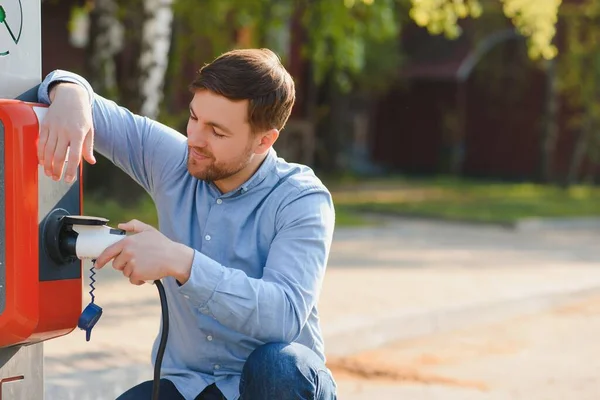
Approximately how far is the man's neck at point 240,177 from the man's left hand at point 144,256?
412 millimetres

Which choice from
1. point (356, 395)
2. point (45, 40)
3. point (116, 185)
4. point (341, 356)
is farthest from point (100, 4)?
point (356, 395)

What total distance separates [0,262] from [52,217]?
16cm

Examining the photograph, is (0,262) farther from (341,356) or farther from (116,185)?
(116,185)

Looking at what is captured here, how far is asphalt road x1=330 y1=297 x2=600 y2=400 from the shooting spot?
17.9ft

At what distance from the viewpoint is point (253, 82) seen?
8.42ft

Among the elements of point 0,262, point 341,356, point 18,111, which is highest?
point 18,111

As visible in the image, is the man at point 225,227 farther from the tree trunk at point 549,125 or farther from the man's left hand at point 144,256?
the tree trunk at point 549,125

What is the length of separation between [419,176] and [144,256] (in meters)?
24.6

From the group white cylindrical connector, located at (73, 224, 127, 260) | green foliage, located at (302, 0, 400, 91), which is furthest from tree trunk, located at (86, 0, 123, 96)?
white cylindrical connector, located at (73, 224, 127, 260)

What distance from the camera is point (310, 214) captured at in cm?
272

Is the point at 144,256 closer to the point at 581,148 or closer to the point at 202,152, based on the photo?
the point at 202,152

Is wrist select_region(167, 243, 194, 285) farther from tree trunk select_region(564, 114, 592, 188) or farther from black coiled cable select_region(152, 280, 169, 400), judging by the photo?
tree trunk select_region(564, 114, 592, 188)

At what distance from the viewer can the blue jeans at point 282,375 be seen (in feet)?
8.52

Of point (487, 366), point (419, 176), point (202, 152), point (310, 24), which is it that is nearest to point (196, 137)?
point (202, 152)
